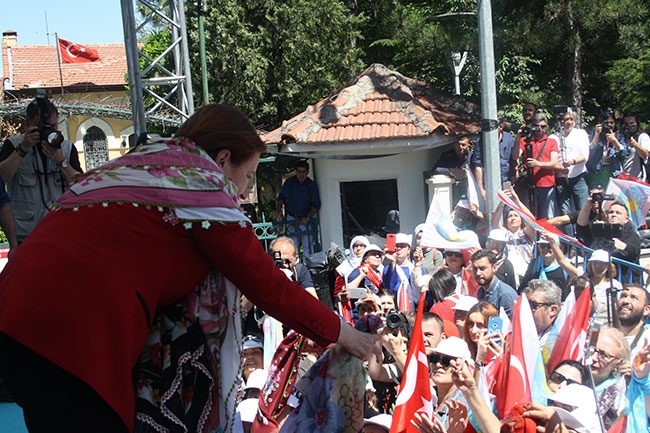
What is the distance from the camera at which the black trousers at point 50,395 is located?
184 cm

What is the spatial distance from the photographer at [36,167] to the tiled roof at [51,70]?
29.4m

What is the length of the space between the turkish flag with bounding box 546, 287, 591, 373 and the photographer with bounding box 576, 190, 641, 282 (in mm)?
1766

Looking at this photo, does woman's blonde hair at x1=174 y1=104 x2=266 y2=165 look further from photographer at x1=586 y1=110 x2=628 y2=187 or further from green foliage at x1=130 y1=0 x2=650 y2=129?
green foliage at x1=130 y1=0 x2=650 y2=129

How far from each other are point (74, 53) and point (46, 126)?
112ft

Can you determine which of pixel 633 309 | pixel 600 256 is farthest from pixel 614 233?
pixel 633 309

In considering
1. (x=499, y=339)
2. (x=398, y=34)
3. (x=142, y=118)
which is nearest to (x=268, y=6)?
(x=398, y=34)

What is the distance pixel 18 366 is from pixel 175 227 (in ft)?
1.70

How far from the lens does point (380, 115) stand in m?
8.91

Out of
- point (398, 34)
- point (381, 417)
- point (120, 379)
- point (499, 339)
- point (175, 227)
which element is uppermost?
point (398, 34)

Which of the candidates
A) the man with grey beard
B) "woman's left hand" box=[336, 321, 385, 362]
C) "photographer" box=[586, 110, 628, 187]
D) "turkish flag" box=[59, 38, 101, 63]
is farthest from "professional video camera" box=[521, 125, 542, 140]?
"turkish flag" box=[59, 38, 101, 63]

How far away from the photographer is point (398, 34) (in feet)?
34.7

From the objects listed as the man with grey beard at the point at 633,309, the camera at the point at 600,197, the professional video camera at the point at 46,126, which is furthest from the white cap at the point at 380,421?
the camera at the point at 600,197

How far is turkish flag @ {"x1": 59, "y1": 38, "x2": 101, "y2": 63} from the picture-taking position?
3553 centimetres

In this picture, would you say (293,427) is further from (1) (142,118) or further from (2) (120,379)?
(1) (142,118)
